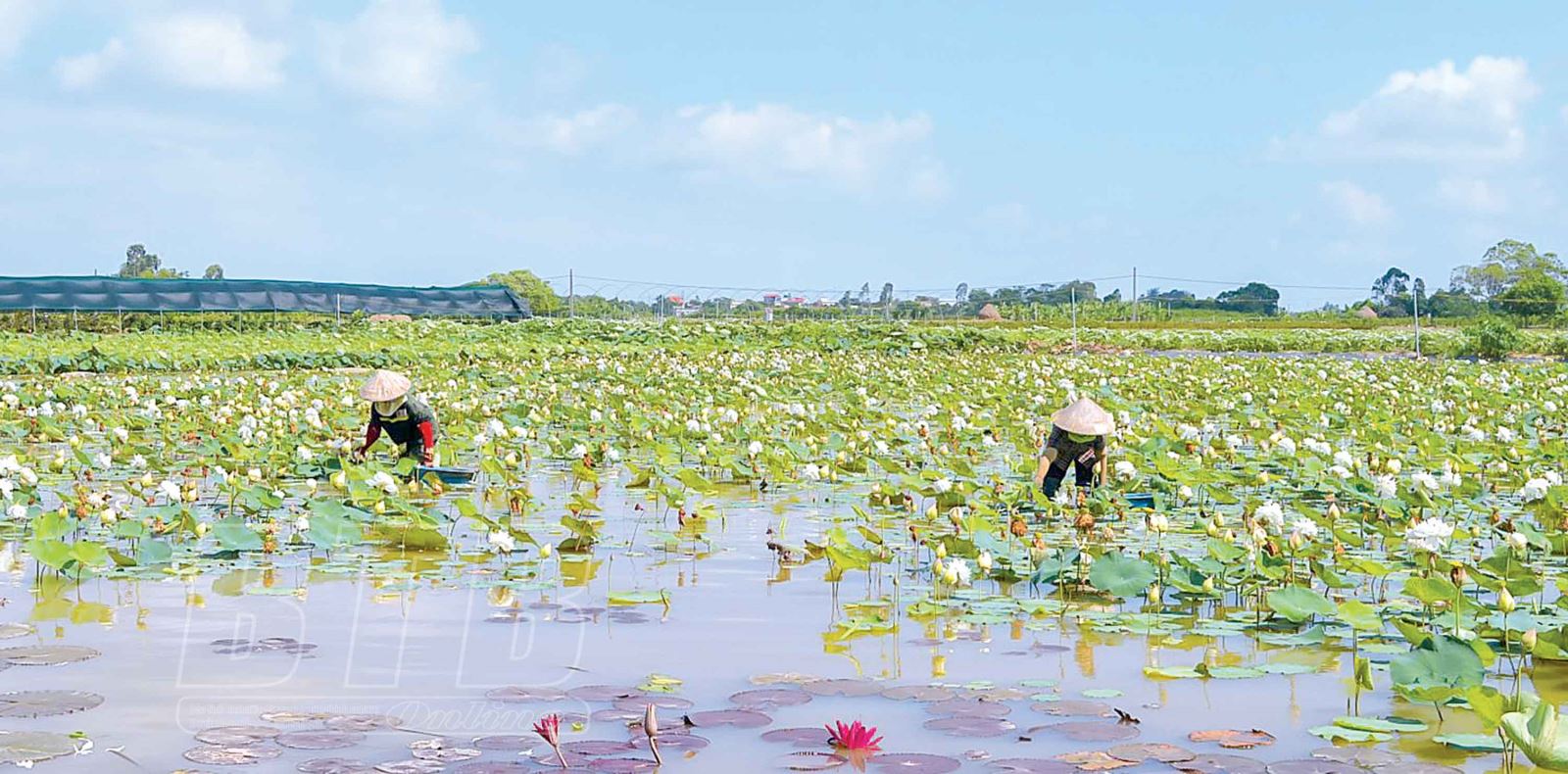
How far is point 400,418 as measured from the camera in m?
9.09

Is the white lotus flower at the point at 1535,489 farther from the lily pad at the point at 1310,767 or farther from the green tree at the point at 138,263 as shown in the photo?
the green tree at the point at 138,263

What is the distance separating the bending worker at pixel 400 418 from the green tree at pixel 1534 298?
93.7 feet

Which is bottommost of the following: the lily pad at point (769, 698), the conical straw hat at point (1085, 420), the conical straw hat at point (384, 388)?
the lily pad at point (769, 698)

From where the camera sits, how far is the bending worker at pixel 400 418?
8.90 m

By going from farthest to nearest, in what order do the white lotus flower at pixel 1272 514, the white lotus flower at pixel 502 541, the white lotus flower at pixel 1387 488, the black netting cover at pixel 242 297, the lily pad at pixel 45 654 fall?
the black netting cover at pixel 242 297 → the white lotus flower at pixel 1387 488 → the white lotus flower at pixel 502 541 → the white lotus flower at pixel 1272 514 → the lily pad at pixel 45 654

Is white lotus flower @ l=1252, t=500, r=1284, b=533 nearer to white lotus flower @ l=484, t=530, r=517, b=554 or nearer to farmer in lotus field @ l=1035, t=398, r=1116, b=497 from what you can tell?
farmer in lotus field @ l=1035, t=398, r=1116, b=497

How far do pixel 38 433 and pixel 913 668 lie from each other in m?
8.59

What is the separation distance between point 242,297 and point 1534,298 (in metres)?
30.4

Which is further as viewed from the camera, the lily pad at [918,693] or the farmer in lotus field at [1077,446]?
the farmer in lotus field at [1077,446]

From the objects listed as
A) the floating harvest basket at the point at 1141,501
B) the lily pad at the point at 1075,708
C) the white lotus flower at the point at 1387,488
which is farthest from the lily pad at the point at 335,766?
the floating harvest basket at the point at 1141,501

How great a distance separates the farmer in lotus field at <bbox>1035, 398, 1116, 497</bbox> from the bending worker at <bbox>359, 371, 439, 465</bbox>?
3.45 metres

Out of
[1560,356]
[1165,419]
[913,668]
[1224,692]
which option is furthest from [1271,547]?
[1560,356]

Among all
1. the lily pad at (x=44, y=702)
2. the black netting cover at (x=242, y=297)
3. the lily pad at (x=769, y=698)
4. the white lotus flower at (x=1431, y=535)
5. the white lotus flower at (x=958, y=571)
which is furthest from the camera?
the black netting cover at (x=242, y=297)

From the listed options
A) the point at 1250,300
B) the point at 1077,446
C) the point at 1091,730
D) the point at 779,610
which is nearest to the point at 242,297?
the point at 1250,300
